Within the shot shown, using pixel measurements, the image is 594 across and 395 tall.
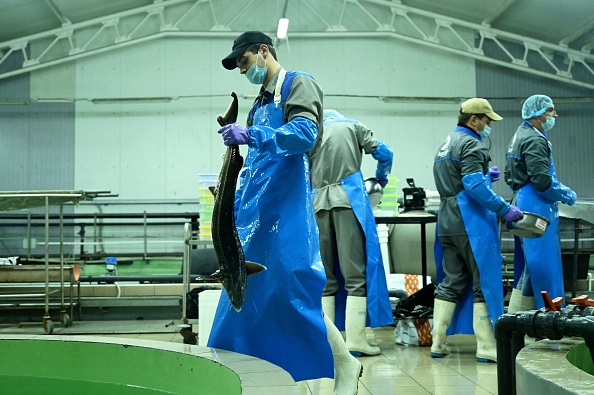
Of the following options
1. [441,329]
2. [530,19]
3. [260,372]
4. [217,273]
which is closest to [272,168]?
[217,273]

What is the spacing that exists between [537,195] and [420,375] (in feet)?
5.23

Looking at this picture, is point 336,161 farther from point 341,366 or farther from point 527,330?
point 527,330

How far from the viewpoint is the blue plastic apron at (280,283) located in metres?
2.32

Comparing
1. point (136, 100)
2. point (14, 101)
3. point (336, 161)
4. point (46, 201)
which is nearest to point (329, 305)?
point (336, 161)

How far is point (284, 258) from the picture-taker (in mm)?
2324

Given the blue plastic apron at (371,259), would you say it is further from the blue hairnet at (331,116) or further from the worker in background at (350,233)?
the blue hairnet at (331,116)

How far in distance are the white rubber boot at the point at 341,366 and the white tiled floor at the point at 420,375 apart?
2.11 feet

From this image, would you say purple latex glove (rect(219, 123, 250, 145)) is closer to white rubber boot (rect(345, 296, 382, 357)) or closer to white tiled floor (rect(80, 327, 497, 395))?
white tiled floor (rect(80, 327, 497, 395))

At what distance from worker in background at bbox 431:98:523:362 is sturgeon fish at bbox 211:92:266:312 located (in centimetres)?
211

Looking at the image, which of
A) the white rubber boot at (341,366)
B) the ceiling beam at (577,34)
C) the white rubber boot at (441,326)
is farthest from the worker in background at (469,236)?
the ceiling beam at (577,34)

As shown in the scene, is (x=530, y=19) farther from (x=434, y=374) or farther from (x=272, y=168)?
(x=272, y=168)

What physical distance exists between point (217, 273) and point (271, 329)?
0.30 metres

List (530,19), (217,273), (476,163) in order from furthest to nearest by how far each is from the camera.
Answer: (530,19)
(476,163)
(217,273)

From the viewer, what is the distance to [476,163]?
4020mm
